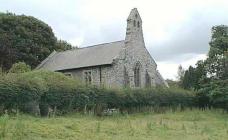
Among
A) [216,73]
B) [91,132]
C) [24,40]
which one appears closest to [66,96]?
[91,132]

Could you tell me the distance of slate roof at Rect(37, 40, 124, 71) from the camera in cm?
5126

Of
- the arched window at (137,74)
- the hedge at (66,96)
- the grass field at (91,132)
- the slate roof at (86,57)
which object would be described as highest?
the slate roof at (86,57)

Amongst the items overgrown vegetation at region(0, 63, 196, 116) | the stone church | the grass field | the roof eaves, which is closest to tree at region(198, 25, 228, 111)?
overgrown vegetation at region(0, 63, 196, 116)

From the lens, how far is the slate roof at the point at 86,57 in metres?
51.3

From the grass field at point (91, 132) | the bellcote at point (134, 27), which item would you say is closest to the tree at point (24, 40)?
the bellcote at point (134, 27)

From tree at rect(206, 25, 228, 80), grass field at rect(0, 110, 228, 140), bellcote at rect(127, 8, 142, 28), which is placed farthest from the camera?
bellcote at rect(127, 8, 142, 28)

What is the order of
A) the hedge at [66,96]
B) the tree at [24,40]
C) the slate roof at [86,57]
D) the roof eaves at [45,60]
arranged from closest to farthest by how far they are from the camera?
the hedge at [66,96] → the slate roof at [86,57] → the roof eaves at [45,60] → the tree at [24,40]

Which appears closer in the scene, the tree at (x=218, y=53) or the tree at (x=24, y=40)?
the tree at (x=218, y=53)

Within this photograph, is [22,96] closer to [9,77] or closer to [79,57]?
[9,77]

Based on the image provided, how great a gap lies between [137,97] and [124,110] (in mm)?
1932

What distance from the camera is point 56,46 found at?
6531 cm

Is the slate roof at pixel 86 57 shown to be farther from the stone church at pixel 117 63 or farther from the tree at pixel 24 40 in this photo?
the tree at pixel 24 40

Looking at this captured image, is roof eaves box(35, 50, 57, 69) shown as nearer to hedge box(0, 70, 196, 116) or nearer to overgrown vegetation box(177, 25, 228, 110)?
overgrown vegetation box(177, 25, 228, 110)

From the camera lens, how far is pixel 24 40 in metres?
59.8
